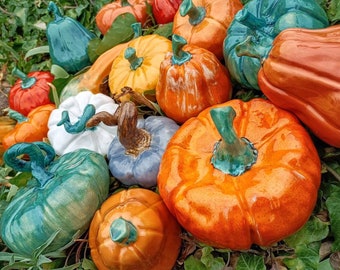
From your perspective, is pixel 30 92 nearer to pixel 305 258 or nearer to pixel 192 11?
pixel 192 11

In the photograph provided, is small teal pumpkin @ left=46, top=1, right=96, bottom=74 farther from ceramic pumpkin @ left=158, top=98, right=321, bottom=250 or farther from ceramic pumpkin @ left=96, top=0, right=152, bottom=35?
ceramic pumpkin @ left=158, top=98, right=321, bottom=250

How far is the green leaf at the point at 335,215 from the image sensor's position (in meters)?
1.58

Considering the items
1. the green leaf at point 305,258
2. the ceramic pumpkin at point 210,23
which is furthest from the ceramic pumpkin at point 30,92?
the green leaf at point 305,258

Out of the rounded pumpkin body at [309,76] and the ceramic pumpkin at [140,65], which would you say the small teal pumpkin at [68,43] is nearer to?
the ceramic pumpkin at [140,65]

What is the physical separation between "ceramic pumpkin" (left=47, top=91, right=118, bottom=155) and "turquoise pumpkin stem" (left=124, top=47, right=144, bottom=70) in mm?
184

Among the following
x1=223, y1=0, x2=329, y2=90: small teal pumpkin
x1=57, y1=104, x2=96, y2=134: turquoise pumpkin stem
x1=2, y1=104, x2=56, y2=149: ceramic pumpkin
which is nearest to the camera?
x1=223, y1=0, x2=329, y2=90: small teal pumpkin

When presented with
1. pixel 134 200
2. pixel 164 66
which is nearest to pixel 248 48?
pixel 164 66

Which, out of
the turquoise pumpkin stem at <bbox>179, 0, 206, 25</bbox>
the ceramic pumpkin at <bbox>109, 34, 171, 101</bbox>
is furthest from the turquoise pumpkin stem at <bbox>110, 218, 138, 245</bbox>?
the turquoise pumpkin stem at <bbox>179, 0, 206, 25</bbox>

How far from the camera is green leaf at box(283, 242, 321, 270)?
61.1 inches

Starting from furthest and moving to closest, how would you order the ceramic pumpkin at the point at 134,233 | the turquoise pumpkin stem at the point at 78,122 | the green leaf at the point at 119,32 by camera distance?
the green leaf at the point at 119,32 → the turquoise pumpkin stem at the point at 78,122 → the ceramic pumpkin at the point at 134,233

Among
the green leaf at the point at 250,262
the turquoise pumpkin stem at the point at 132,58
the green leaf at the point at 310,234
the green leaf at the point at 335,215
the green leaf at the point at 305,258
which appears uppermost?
the turquoise pumpkin stem at the point at 132,58

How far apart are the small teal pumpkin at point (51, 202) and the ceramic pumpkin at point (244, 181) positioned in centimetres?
30

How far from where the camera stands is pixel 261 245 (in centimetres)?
153

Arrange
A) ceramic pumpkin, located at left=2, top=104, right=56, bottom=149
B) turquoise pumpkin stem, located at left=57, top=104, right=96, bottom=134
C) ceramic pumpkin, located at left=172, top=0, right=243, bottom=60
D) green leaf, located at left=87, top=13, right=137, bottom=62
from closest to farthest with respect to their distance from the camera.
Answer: turquoise pumpkin stem, located at left=57, top=104, right=96, bottom=134 → ceramic pumpkin, located at left=172, top=0, right=243, bottom=60 → ceramic pumpkin, located at left=2, top=104, right=56, bottom=149 → green leaf, located at left=87, top=13, right=137, bottom=62
